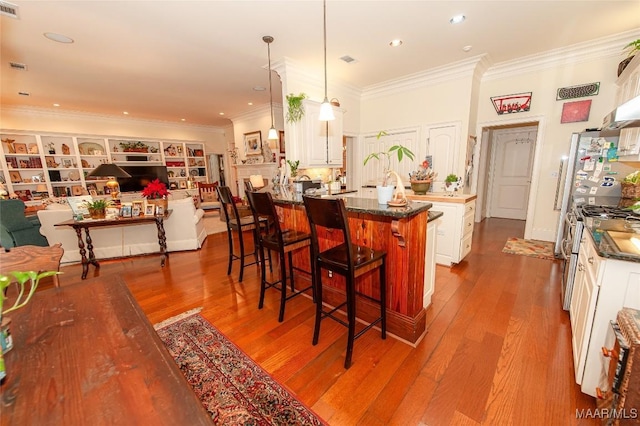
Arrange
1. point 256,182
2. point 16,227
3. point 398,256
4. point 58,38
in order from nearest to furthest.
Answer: point 398,256 → point 58,38 → point 16,227 → point 256,182

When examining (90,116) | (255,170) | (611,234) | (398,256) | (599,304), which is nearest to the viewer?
(599,304)

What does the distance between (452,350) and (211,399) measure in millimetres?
1734

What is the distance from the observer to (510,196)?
630cm

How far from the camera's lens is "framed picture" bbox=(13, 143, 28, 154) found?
5804 millimetres

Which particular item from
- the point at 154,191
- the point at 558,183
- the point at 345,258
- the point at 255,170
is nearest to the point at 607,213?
the point at 558,183

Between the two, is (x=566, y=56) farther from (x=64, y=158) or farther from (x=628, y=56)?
(x=64, y=158)

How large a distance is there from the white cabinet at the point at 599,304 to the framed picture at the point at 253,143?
644 centimetres

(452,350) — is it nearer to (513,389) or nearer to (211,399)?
(513,389)

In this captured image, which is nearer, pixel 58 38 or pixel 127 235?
pixel 58 38

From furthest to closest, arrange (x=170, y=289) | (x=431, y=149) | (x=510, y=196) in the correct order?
(x=510, y=196) → (x=431, y=149) → (x=170, y=289)

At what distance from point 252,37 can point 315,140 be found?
5.60 ft

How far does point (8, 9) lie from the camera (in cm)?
241

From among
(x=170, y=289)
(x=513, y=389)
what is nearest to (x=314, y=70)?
(x=170, y=289)

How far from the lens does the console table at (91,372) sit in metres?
0.67
